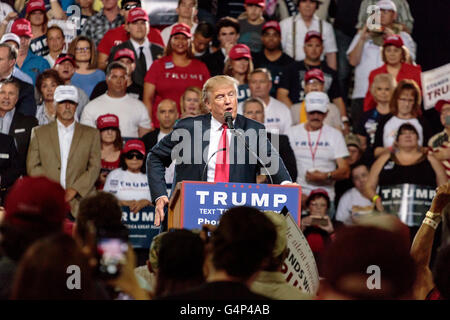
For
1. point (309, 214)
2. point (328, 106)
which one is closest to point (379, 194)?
point (309, 214)

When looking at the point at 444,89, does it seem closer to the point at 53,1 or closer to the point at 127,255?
the point at 53,1

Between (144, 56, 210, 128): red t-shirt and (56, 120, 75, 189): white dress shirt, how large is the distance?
4.47 feet

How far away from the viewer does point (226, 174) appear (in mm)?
6496

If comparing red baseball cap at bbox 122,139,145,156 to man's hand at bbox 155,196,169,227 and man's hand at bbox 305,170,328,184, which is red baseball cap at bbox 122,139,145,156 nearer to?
man's hand at bbox 305,170,328,184

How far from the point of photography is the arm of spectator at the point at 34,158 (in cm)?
928

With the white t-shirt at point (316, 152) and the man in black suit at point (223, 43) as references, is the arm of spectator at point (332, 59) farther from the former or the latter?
the white t-shirt at point (316, 152)

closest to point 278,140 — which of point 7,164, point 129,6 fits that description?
point 7,164

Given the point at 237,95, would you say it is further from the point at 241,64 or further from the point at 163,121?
the point at 241,64

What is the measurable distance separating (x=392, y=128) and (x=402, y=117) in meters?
0.20

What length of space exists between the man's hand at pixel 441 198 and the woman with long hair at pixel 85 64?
6645mm

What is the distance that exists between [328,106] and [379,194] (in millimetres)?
1656

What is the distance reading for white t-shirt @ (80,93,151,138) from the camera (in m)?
10.2

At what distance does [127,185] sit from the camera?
9508 millimetres
